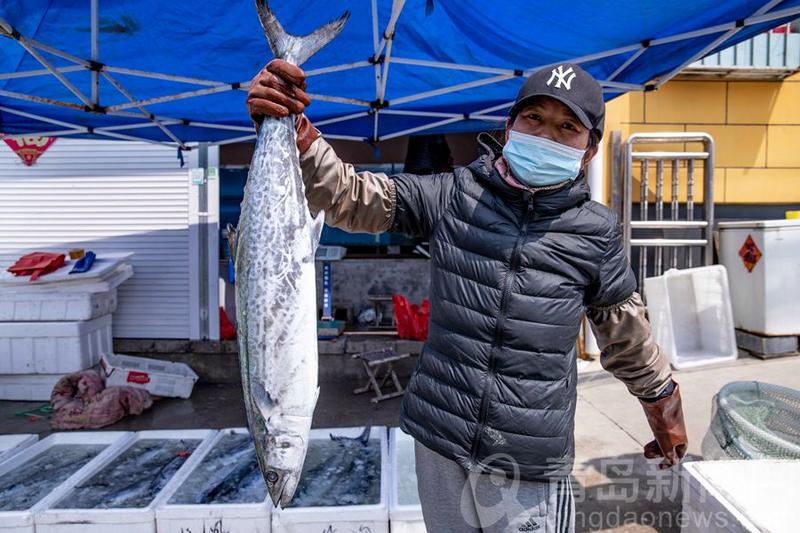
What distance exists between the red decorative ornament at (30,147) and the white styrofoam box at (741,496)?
353 inches

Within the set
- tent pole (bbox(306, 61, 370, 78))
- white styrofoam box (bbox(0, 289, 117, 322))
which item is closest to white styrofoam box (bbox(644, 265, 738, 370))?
tent pole (bbox(306, 61, 370, 78))

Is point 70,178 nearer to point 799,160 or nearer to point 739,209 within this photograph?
point 739,209

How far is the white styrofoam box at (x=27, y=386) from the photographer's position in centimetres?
652

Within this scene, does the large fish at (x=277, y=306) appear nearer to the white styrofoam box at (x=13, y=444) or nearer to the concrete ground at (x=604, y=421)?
the concrete ground at (x=604, y=421)

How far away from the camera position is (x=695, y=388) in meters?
5.42

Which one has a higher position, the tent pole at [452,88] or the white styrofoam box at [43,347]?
the tent pole at [452,88]

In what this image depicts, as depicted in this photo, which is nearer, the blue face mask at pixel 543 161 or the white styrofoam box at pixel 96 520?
the blue face mask at pixel 543 161

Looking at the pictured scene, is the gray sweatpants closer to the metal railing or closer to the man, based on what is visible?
the man

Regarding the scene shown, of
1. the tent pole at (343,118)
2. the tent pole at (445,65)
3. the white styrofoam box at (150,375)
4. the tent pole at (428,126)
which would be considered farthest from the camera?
the white styrofoam box at (150,375)

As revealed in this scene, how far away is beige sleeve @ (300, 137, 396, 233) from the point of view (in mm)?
1695

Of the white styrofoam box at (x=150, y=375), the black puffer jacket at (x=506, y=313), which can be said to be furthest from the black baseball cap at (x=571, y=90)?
the white styrofoam box at (x=150, y=375)

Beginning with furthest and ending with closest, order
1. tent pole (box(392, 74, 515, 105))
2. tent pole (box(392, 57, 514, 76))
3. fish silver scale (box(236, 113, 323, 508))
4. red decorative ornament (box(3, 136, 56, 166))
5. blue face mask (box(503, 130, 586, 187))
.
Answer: red decorative ornament (box(3, 136, 56, 166)) < tent pole (box(392, 74, 515, 105)) < tent pole (box(392, 57, 514, 76)) < blue face mask (box(503, 130, 586, 187)) < fish silver scale (box(236, 113, 323, 508))

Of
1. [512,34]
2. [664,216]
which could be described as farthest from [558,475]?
[664,216]

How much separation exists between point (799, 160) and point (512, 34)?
6121 mm
